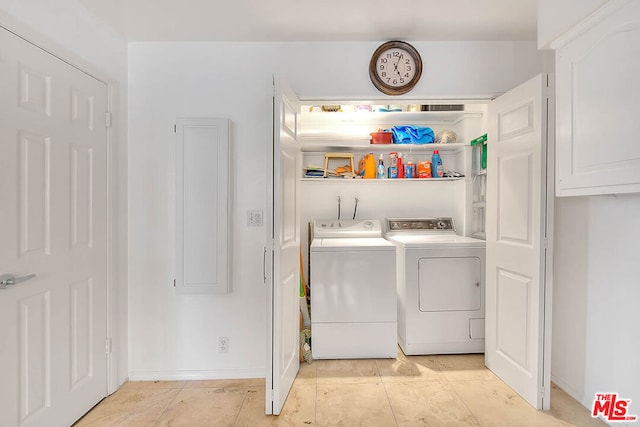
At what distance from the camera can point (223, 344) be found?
Result: 87.7 inches

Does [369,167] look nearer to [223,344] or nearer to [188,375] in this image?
[223,344]

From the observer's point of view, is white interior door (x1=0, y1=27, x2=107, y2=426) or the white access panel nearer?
white interior door (x1=0, y1=27, x2=107, y2=426)

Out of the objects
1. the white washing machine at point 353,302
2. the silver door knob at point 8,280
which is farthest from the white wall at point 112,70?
the white washing machine at point 353,302

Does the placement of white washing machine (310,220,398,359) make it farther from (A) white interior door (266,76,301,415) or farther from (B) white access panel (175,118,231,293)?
(B) white access panel (175,118,231,293)

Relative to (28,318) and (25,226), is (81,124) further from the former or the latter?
(28,318)

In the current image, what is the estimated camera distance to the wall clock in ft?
7.27

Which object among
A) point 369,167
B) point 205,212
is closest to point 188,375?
point 205,212

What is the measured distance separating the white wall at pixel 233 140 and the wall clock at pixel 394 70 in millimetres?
75

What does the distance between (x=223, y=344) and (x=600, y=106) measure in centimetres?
248

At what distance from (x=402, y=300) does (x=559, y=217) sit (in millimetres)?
1273

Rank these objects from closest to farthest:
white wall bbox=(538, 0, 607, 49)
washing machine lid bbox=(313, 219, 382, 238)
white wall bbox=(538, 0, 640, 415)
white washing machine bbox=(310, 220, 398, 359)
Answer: white wall bbox=(538, 0, 607, 49)
white wall bbox=(538, 0, 640, 415)
white washing machine bbox=(310, 220, 398, 359)
washing machine lid bbox=(313, 219, 382, 238)

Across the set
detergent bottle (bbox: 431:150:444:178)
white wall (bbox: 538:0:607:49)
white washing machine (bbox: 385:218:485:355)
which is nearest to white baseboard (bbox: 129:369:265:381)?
white washing machine (bbox: 385:218:485:355)

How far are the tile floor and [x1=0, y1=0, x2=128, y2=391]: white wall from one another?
0.34 metres

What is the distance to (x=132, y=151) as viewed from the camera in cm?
221
